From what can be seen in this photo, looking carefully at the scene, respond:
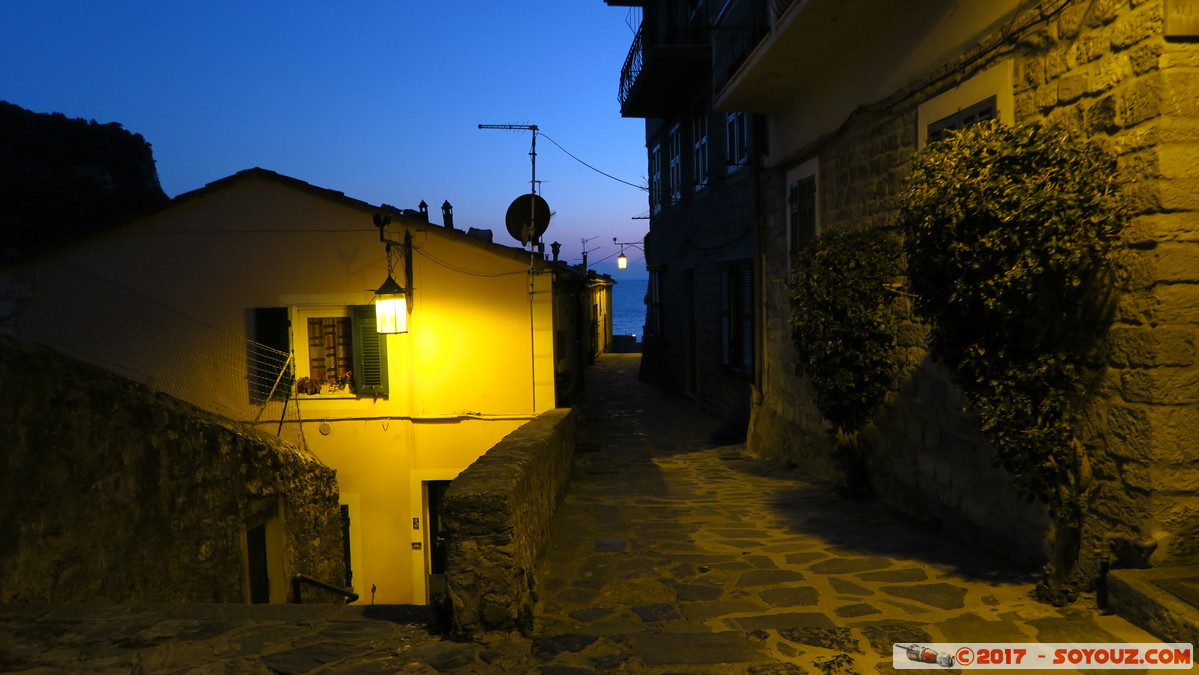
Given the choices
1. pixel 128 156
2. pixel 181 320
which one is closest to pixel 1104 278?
pixel 181 320

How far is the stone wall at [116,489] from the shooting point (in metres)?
5.91

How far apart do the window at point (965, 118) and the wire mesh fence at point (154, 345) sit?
8.31 m

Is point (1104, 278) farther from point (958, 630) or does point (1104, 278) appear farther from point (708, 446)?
point (708, 446)

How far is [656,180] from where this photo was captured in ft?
63.4

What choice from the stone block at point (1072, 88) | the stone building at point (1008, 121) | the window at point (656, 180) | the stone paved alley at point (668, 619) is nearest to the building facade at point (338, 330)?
the stone building at point (1008, 121)

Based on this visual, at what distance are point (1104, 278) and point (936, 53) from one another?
8.91 ft

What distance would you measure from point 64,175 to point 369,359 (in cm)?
2318

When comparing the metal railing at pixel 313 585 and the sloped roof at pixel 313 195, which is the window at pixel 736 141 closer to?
the sloped roof at pixel 313 195

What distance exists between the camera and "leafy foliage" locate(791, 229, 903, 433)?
6840 millimetres

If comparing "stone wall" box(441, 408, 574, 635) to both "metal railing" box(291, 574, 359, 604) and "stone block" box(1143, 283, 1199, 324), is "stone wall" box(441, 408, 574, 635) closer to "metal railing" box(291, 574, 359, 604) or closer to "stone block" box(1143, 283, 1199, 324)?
"stone block" box(1143, 283, 1199, 324)

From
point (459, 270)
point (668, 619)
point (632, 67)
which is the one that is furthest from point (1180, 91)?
point (632, 67)

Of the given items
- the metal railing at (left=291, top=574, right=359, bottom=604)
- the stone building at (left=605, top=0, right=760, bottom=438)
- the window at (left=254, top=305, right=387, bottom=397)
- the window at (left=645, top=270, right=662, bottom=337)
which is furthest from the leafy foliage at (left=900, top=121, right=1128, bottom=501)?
the window at (left=645, top=270, right=662, bottom=337)

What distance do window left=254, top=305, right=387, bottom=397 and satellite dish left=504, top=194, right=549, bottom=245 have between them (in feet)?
7.52

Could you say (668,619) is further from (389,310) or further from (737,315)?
(737,315)
